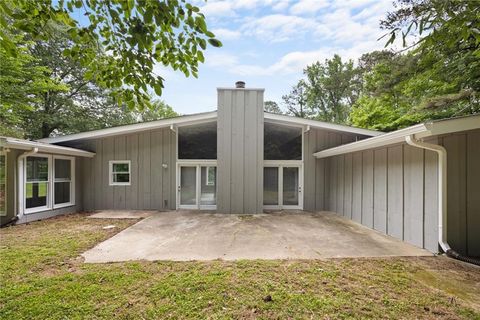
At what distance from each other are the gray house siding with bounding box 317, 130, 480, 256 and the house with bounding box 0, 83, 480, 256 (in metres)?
0.04

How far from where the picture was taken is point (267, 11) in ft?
24.1

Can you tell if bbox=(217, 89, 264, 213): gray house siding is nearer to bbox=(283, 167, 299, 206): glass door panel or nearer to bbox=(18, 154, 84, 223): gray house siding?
bbox=(283, 167, 299, 206): glass door panel

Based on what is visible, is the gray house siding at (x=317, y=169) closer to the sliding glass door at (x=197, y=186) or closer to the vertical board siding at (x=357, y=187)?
the vertical board siding at (x=357, y=187)

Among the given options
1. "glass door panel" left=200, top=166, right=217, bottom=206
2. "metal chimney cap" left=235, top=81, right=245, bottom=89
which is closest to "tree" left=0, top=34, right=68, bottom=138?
"glass door panel" left=200, top=166, right=217, bottom=206

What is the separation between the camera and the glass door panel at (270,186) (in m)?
8.70

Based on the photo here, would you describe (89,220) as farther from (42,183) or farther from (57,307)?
(57,307)

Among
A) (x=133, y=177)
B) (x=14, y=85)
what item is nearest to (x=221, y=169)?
(x=133, y=177)

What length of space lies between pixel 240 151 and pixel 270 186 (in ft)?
5.91

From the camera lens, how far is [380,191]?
584cm

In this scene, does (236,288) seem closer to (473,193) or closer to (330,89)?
(473,193)

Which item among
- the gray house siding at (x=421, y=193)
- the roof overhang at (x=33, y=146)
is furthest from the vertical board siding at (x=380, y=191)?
the roof overhang at (x=33, y=146)

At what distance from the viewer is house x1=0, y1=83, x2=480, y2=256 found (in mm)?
6066

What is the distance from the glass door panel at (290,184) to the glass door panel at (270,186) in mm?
292

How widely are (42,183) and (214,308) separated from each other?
720cm
